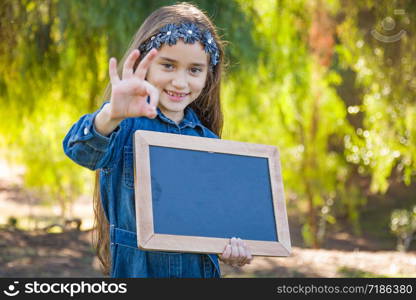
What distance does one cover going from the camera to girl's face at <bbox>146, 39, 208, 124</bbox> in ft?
7.72

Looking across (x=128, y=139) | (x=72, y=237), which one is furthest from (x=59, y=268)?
(x=128, y=139)

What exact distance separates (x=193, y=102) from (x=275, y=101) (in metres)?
5.30

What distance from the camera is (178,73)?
2.37 meters

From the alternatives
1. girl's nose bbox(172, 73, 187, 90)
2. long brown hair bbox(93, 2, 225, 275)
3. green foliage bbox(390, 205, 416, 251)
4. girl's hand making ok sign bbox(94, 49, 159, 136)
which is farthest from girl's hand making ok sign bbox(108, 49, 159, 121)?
green foliage bbox(390, 205, 416, 251)

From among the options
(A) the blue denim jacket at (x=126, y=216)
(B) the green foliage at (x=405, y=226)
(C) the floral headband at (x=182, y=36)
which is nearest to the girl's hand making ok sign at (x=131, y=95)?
(A) the blue denim jacket at (x=126, y=216)

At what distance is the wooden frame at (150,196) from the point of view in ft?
6.98

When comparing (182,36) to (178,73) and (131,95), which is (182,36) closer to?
(178,73)

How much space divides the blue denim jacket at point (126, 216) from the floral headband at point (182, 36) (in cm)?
28

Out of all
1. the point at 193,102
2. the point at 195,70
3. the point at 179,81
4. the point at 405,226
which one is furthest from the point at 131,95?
the point at 405,226

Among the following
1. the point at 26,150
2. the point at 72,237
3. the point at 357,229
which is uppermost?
the point at 26,150

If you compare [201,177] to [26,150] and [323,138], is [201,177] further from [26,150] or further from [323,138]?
[26,150]

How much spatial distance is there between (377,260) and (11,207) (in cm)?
839

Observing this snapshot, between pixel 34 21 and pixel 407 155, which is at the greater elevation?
pixel 34 21

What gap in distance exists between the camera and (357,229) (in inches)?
412
